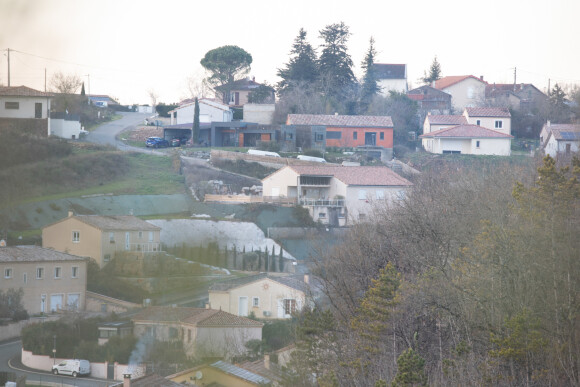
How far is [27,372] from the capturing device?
8.01 m

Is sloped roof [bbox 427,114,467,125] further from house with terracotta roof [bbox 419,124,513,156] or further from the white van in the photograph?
the white van

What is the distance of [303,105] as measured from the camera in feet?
85.2

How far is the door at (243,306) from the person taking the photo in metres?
10.8

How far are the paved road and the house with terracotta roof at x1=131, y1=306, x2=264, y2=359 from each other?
709 millimetres

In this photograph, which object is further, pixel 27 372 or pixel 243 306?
pixel 243 306

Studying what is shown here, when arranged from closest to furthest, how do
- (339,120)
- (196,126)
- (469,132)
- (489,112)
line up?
(196,126) → (339,120) → (469,132) → (489,112)

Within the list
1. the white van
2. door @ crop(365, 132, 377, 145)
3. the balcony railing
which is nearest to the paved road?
the white van

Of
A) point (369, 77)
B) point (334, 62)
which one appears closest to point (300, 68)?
point (334, 62)

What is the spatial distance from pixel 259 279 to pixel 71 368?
12.0 ft

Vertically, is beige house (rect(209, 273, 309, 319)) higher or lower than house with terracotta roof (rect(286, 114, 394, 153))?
lower

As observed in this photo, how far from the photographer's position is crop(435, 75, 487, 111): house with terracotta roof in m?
31.8

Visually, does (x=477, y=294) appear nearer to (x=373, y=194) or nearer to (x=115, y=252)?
(x=115, y=252)

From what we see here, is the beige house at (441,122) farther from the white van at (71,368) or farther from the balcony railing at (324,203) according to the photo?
the white van at (71,368)

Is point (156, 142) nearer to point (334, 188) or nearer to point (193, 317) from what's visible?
point (334, 188)
